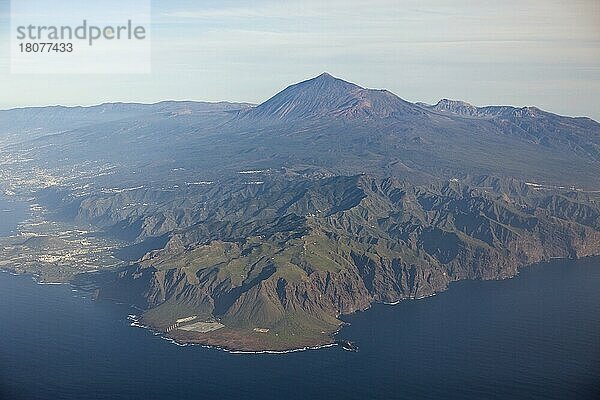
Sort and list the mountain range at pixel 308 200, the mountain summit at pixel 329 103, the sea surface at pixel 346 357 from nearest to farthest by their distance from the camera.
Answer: the sea surface at pixel 346 357 → the mountain range at pixel 308 200 → the mountain summit at pixel 329 103

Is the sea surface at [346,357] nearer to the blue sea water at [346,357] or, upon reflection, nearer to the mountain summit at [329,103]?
the blue sea water at [346,357]

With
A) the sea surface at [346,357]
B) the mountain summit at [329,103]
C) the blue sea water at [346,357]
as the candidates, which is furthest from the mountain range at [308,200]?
the blue sea water at [346,357]

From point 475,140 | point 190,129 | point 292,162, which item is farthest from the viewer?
point 190,129

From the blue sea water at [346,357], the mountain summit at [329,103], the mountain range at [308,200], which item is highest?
the mountain summit at [329,103]

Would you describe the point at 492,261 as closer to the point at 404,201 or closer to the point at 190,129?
the point at 404,201

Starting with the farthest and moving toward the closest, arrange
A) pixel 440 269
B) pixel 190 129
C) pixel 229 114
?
pixel 229 114 < pixel 190 129 < pixel 440 269

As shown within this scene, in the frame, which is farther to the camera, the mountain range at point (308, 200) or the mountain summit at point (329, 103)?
the mountain summit at point (329, 103)

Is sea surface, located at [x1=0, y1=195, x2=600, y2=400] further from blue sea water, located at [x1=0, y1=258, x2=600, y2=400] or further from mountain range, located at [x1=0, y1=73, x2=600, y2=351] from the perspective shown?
mountain range, located at [x1=0, y1=73, x2=600, y2=351]

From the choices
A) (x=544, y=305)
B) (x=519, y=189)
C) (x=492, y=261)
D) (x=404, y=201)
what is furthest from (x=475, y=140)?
(x=544, y=305)
